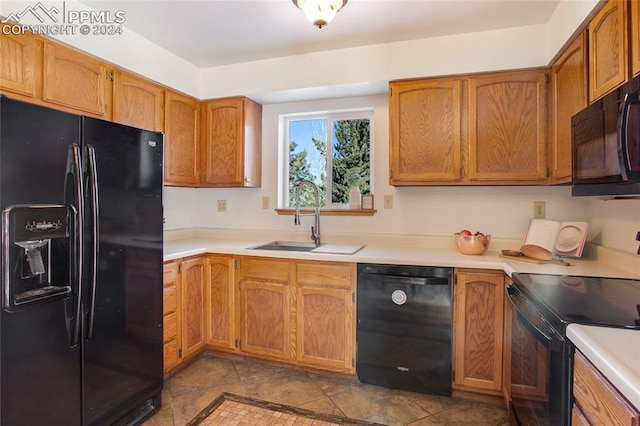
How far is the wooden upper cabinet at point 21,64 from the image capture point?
5.22ft

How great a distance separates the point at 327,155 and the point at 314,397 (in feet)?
6.17

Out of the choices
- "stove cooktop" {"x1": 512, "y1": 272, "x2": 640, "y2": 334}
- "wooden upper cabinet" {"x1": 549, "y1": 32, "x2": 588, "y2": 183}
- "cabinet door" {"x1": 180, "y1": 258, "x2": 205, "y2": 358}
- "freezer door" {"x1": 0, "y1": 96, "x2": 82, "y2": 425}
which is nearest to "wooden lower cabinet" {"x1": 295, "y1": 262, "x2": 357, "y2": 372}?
"cabinet door" {"x1": 180, "y1": 258, "x2": 205, "y2": 358}

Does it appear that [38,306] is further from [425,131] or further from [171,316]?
[425,131]

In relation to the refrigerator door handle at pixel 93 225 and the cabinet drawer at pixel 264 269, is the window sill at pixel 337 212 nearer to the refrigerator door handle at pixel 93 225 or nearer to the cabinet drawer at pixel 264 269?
the cabinet drawer at pixel 264 269

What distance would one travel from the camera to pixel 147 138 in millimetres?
1855

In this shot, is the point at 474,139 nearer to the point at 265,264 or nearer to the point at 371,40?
the point at 371,40

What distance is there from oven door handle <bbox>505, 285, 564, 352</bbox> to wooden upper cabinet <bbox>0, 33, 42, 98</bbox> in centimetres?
253

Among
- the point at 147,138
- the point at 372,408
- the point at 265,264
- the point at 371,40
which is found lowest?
the point at 372,408

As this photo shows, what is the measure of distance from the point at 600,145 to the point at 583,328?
701 mm

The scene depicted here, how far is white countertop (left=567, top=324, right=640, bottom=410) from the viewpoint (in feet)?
2.32

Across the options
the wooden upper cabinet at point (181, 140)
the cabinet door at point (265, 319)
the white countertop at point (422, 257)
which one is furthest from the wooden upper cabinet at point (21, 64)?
the cabinet door at point (265, 319)

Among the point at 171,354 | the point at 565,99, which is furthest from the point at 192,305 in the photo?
the point at 565,99

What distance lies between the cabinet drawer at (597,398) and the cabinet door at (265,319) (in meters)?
1.67

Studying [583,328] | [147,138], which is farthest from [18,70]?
[583,328]
